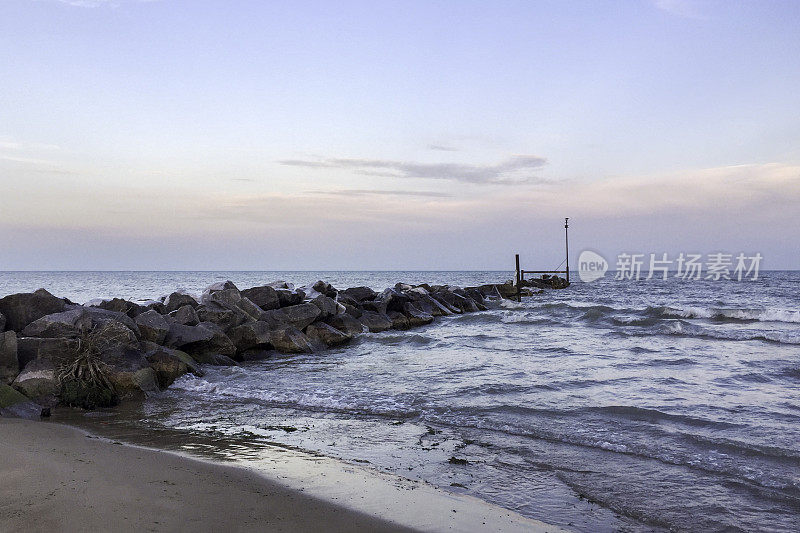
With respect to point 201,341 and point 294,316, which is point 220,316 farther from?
point 294,316

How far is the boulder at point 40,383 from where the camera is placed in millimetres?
8555

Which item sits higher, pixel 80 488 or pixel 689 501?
pixel 80 488

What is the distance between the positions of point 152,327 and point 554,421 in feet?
Answer: 28.3

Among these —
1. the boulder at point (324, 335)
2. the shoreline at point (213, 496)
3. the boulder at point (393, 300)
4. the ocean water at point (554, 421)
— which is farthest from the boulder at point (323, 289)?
the shoreline at point (213, 496)

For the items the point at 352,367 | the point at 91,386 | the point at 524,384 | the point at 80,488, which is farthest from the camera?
the point at 352,367

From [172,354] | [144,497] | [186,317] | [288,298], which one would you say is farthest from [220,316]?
[144,497]

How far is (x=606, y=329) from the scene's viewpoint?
21031 mm

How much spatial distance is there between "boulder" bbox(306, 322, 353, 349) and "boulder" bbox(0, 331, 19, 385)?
789cm

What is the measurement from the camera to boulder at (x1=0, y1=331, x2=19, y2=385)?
8992mm

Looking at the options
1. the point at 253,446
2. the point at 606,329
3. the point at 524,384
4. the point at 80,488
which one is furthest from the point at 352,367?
the point at 606,329

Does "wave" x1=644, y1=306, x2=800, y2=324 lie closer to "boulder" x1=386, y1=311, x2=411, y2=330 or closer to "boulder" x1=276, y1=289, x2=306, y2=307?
"boulder" x1=386, y1=311, x2=411, y2=330

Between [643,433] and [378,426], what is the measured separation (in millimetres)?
3544

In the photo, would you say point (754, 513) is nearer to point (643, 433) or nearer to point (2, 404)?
point (643, 433)

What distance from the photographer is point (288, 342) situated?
14.7 metres
